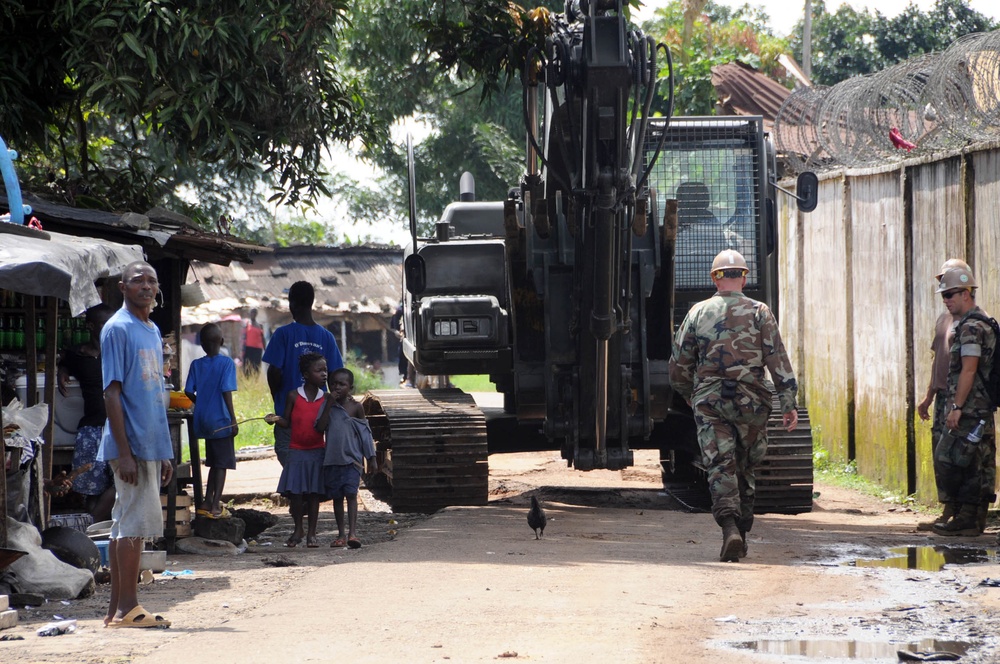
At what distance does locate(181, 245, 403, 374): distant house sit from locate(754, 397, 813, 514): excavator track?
25.3 m

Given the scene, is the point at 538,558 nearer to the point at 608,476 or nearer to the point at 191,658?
the point at 191,658

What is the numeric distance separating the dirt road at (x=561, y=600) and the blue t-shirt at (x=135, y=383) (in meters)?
0.87

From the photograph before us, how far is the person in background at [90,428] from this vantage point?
9297 mm

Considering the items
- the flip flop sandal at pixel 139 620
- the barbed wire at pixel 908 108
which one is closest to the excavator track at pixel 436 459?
the barbed wire at pixel 908 108

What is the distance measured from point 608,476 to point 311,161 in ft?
16.6

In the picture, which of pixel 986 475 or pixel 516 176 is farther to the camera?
pixel 516 176

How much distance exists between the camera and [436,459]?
1130cm

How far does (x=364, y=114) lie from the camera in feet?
43.2

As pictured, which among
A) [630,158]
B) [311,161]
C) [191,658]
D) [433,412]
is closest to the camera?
[191,658]

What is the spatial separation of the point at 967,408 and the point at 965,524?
0.82 metres

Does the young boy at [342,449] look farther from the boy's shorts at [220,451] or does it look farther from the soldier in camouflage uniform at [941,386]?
the soldier in camouflage uniform at [941,386]

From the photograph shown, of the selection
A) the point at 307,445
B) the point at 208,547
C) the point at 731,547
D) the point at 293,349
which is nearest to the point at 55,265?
the point at 307,445

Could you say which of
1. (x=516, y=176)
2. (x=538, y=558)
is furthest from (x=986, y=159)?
(x=516, y=176)

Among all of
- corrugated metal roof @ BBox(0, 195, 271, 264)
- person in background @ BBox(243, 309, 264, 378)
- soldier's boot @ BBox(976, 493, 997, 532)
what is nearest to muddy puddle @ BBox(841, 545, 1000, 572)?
soldier's boot @ BBox(976, 493, 997, 532)
